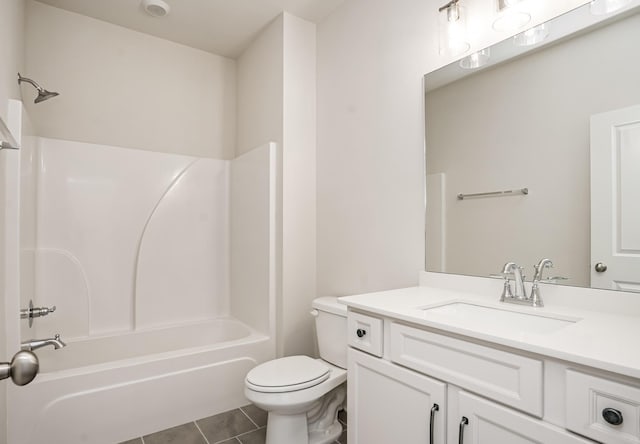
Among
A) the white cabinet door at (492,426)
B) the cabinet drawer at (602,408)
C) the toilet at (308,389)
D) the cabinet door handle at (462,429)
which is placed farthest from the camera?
the toilet at (308,389)

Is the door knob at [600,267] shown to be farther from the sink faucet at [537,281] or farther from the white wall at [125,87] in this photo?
the white wall at [125,87]

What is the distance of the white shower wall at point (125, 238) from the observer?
2418 mm

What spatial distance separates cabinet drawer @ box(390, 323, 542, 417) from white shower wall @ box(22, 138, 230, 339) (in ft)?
6.82

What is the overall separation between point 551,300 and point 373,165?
3.81ft

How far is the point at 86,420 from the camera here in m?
1.85

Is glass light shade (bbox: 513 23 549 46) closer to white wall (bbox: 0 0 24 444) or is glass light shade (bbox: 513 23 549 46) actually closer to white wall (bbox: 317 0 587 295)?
white wall (bbox: 317 0 587 295)

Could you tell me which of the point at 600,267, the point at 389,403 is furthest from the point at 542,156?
the point at 389,403

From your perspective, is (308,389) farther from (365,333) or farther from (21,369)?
(21,369)

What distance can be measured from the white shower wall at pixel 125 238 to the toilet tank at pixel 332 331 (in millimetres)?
1258

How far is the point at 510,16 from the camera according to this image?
4.84 feet

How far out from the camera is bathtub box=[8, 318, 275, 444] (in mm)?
1778

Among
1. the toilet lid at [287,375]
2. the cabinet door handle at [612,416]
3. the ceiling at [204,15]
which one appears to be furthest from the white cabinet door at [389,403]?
the ceiling at [204,15]

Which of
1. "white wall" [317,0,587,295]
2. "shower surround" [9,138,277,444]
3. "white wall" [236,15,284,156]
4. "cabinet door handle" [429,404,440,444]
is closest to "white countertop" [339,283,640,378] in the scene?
"cabinet door handle" [429,404,440,444]

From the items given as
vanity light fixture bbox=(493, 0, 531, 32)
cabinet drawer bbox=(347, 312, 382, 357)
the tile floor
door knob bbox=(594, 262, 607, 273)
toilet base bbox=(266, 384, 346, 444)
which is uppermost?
vanity light fixture bbox=(493, 0, 531, 32)
